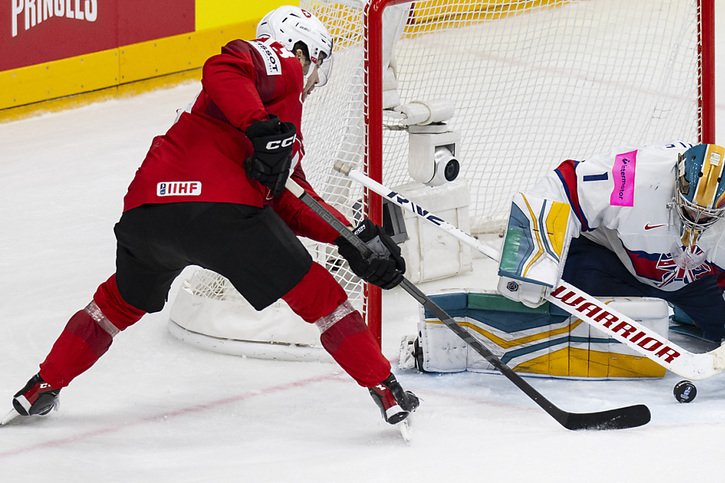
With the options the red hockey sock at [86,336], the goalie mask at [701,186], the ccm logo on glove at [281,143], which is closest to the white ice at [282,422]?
the red hockey sock at [86,336]

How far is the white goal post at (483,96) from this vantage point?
3646 millimetres

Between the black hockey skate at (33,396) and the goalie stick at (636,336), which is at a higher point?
the goalie stick at (636,336)

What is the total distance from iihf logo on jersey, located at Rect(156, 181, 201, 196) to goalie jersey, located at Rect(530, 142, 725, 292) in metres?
0.92

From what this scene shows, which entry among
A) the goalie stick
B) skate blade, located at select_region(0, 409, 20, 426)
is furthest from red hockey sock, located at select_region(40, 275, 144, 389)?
the goalie stick

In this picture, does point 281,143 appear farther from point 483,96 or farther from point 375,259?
point 483,96

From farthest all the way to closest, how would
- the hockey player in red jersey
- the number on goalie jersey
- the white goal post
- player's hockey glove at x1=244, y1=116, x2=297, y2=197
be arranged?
the white goal post, the number on goalie jersey, the hockey player in red jersey, player's hockey glove at x1=244, y1=116, x2=297, y2=197

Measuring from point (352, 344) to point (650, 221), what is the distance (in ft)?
2.89

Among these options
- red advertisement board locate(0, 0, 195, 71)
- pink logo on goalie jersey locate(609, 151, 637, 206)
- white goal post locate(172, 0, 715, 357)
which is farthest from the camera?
red advertisement board locate(0, 0, 195, 71)

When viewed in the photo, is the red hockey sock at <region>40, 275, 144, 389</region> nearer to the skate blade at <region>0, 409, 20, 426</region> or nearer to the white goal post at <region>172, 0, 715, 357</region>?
the skate blade at <region>0, 409, 20, 426</region>

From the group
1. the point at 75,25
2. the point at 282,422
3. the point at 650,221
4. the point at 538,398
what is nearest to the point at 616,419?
the point at 538,398

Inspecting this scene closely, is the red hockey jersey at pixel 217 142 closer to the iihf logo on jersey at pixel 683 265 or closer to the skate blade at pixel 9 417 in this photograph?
the skate blade at pixel 9 417

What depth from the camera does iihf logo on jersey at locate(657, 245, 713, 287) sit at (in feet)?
11.0

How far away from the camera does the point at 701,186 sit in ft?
10.2

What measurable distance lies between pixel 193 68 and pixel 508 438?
4.00 metres
